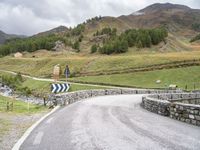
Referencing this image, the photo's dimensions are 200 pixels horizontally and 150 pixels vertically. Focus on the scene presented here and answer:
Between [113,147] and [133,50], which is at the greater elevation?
[133,50]

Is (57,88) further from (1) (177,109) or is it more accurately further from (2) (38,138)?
(2) (38,138)

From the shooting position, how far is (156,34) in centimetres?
19225

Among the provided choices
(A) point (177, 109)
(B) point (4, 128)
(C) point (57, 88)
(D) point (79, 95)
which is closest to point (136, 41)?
(D) point (79, 95)

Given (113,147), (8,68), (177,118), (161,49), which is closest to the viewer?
(113,147)

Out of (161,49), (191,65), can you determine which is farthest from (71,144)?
(161,49)

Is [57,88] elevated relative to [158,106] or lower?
elevated

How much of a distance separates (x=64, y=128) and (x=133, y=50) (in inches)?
6565

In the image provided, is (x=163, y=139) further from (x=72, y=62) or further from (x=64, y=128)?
(x=72, y=62)

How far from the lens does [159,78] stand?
270ft

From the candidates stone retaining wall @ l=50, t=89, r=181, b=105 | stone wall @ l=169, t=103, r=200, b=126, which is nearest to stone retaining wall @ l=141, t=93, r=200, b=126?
stone wall @ l=169, t=103, r=200, b=126

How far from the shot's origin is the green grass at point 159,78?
7581cm

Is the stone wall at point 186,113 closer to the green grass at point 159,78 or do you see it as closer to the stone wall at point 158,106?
the stone wall at point 158,106

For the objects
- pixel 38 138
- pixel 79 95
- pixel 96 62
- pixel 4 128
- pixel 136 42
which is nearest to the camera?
pixel 38 138

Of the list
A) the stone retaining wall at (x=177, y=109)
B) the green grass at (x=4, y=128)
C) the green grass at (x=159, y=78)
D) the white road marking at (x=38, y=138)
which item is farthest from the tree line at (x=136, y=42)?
the white road marking at (x=38, y=138)
